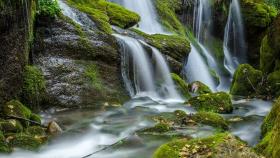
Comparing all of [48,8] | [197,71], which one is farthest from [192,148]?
[197,71]

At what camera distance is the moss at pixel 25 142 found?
24.4 ft

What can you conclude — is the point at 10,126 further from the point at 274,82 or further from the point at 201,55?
the point at 201,55

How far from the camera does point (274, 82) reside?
1413 cm

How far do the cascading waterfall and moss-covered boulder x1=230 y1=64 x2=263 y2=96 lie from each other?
254 cm

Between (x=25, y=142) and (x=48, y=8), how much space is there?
6026mm

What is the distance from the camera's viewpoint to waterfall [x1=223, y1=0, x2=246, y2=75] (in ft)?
82.7

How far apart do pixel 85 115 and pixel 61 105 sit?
1.05 m

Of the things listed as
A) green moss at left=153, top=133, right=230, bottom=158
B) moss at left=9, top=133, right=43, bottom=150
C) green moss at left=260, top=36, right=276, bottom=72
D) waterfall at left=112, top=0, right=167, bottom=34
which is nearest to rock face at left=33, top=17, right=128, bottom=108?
moss at left=9, top=133, right=43, bottom=150

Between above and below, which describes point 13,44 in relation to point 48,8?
below

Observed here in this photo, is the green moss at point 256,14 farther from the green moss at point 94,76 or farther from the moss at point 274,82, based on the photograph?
the green moss at point 94,76

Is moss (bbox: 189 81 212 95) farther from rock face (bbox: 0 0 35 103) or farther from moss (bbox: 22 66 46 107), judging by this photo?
rock face (bbox: 0 0 35 103)

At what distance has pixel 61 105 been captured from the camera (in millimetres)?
11430

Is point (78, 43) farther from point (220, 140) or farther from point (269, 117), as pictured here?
point (220, 140)

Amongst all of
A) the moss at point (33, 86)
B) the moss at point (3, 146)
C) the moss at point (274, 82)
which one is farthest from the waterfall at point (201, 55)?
the moss at point (3, 146)
